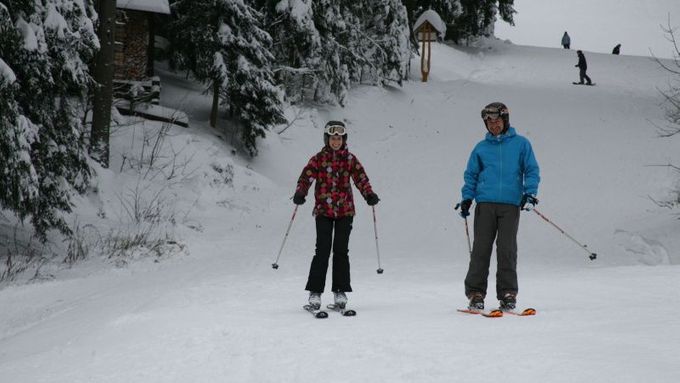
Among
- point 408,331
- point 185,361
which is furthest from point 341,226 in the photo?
point 185,361

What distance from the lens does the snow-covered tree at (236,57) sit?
59.2 ft

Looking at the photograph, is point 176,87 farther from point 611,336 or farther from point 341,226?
point 611,336

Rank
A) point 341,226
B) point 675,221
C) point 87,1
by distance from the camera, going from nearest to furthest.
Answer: point 341,226 < point 87,1 < point 675,221

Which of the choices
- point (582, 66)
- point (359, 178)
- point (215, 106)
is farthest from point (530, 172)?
point (582, 66)

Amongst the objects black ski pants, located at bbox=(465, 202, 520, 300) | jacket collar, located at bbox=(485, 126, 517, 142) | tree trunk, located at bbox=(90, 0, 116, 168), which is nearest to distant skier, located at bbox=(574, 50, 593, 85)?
tree trunk, located at bbox=(90, 0, 116, 168)

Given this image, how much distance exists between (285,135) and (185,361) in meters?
17.7

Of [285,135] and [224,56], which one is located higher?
[224,56]

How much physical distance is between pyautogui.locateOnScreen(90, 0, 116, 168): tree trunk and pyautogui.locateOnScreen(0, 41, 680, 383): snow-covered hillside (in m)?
0.68

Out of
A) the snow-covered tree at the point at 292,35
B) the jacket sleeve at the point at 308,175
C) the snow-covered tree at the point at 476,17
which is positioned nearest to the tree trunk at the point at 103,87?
the snow-covered tree at the point at 292,35

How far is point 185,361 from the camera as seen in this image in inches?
207

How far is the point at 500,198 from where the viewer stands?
6770mm

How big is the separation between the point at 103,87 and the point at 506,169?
10356 mm

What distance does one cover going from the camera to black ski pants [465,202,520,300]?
22.2ft

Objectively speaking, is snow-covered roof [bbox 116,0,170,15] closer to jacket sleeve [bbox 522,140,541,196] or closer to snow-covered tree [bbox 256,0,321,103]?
snow-covered tree [bbox 256,0,321,103]
